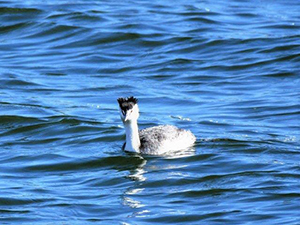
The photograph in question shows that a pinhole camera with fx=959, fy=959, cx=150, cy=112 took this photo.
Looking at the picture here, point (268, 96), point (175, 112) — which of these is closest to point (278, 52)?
point (268, 96)

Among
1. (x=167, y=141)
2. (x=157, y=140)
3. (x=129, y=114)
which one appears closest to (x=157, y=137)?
(x=157, y=140)

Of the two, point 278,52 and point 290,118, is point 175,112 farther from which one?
point 278,52

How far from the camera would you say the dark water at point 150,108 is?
13.5 metres

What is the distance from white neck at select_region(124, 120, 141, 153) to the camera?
16.5m

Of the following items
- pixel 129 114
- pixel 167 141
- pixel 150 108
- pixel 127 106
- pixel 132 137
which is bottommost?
pixel 167 141

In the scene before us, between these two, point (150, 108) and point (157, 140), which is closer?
point (157, 140)

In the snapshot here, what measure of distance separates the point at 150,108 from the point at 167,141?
336 cm

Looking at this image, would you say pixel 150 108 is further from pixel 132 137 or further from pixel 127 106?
pixel 127 106

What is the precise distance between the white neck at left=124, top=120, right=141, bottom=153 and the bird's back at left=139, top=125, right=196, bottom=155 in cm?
12

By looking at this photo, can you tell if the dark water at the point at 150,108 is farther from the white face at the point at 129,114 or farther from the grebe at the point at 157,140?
the white face at the point at 129,114

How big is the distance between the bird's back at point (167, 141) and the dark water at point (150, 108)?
0.24 m

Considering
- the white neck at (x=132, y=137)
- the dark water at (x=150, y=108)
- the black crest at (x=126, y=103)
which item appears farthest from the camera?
the white neck at (x=132, y=137)

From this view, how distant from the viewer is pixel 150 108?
65.3ft

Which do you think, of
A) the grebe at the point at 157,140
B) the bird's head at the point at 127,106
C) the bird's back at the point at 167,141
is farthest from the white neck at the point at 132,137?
the bird's head at the point at 127,106
